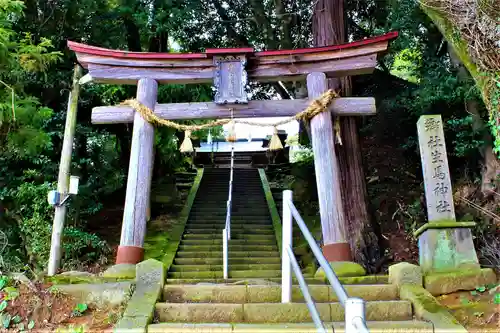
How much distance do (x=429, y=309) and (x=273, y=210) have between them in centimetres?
730

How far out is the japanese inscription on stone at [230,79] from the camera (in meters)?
7.45

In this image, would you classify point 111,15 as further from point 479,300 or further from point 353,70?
point 479,300

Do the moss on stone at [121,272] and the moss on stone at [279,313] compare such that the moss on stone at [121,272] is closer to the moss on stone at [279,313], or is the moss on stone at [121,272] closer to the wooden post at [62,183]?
the wooden post at [62,183]

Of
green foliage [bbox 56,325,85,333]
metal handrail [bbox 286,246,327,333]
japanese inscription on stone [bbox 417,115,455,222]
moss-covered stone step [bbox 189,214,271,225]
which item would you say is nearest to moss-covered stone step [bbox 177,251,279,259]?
moss-covered stone step [bbox 189,214,271,225]

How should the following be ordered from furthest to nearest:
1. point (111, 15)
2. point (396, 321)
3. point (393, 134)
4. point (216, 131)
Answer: point (216, 131)
point (393, 134)
point (111, 15)
point (396, 321)

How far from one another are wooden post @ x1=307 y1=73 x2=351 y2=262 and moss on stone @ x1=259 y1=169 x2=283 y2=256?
2711 mm

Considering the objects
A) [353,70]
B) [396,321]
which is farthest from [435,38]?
[396,321]

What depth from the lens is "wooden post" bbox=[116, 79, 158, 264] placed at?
21.1 feet

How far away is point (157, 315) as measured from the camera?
4.39 m

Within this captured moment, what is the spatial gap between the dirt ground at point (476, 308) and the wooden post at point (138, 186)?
3.95 metres

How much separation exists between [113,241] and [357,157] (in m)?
5.39

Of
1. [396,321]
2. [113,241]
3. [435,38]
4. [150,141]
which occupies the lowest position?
[396,321]

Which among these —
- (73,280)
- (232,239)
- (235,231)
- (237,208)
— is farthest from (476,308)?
(237,208)

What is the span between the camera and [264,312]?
14.3 feet
